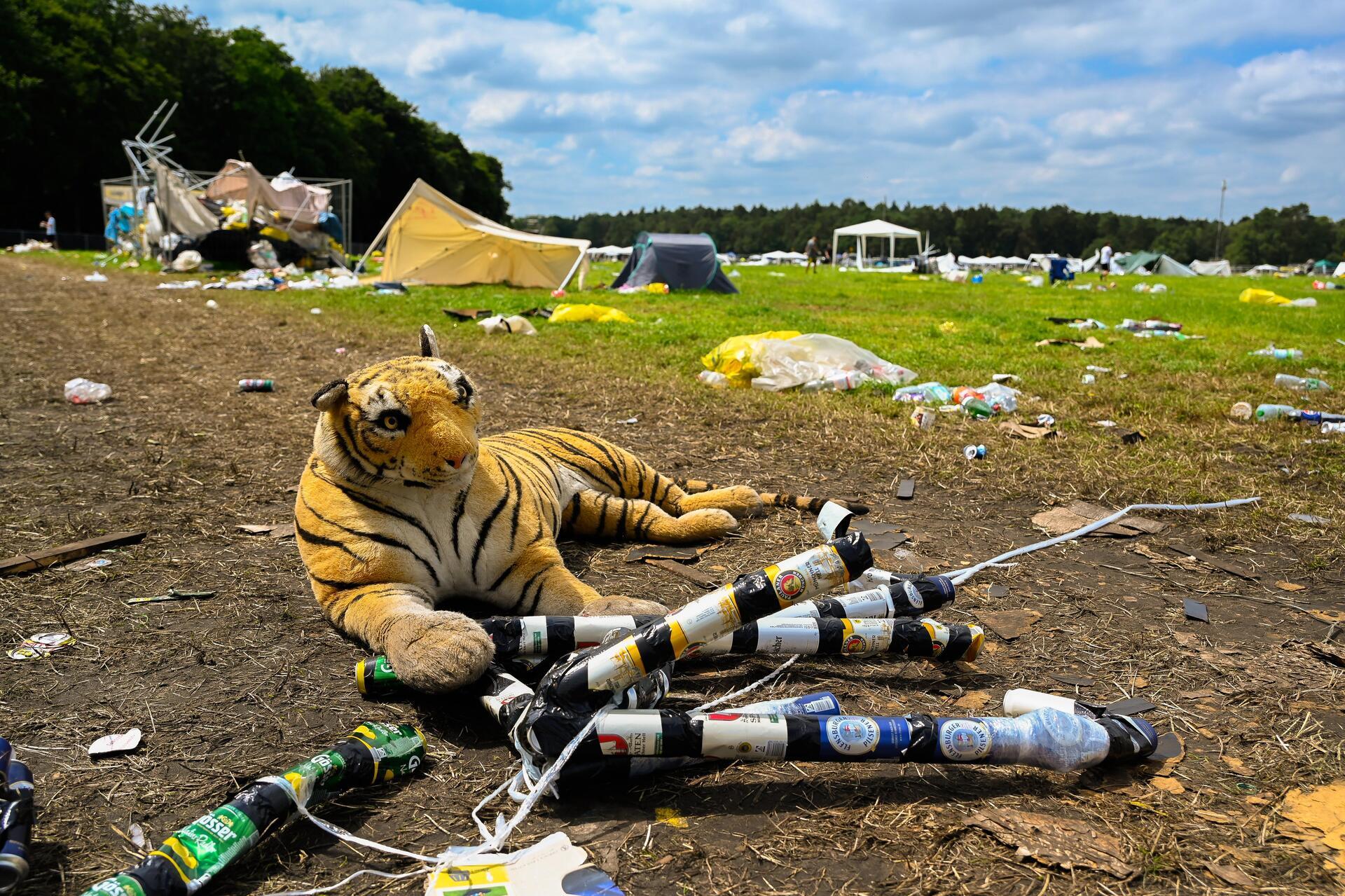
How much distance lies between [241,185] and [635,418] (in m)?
22.4

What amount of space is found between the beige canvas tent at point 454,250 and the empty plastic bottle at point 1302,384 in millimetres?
14480

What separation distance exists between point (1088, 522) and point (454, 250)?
18139 millimetres

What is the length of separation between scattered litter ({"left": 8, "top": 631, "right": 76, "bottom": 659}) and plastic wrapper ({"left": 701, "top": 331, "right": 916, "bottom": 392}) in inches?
237

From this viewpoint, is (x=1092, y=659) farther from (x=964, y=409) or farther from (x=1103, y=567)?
(x=964, y=409)

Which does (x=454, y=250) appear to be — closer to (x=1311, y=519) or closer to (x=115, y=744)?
(x=1311, y=519)

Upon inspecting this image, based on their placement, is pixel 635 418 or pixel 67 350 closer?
pixel 635 418

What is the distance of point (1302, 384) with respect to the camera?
8383 mm

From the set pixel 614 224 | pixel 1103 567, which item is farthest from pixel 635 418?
pixel 614 224

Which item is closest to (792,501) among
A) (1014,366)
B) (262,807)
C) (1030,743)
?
(1030,743)

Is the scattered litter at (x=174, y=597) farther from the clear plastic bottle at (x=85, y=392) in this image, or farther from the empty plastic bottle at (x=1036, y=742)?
the clear plastic bottle at (x=85, y=392)

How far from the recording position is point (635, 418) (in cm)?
717

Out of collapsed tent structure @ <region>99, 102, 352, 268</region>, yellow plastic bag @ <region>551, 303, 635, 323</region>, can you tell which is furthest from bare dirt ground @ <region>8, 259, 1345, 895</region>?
collapsed tent structure @ <region>99, 102, 352, 268</region>

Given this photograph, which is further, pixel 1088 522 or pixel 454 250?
pixel 454 250

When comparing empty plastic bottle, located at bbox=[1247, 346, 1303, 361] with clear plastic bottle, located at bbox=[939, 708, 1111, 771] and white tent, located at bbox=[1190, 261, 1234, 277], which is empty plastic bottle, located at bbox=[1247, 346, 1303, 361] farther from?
white tent, located at bbox=[1190, 261, 1234, 277]
